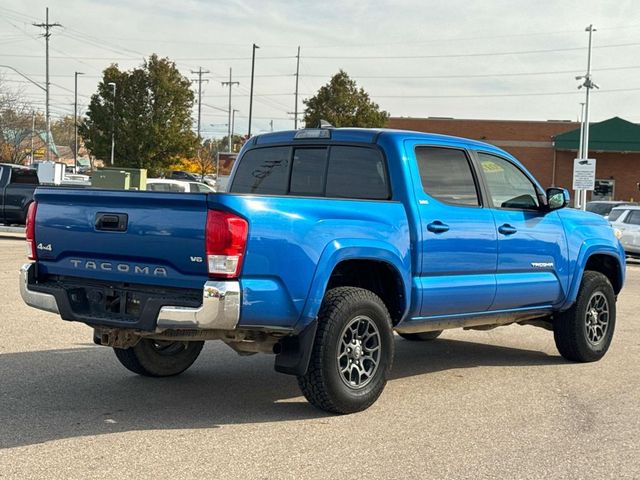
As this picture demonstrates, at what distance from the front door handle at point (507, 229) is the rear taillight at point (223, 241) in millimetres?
2795

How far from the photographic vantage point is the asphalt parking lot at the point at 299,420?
185 inches

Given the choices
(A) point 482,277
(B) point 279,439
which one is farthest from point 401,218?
(B) point 279,439

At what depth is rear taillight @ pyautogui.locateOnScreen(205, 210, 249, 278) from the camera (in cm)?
499

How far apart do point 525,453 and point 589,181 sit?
1242 inches

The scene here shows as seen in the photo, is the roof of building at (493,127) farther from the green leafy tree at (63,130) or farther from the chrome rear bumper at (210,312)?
the green leafy tree at (63,130)

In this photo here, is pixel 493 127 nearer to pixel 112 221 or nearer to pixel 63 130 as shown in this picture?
pixel 112 221

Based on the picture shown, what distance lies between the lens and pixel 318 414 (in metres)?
5.84

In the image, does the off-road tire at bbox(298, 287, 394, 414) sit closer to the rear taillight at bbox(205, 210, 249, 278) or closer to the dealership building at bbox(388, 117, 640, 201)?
the rear taillight at bbox(205, 210, 249, 278)

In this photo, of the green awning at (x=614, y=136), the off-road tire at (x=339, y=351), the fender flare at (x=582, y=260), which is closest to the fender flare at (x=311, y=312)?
the off-road tire at (x=339, y=351)

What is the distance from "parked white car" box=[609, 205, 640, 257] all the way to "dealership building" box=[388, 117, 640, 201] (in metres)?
27.9

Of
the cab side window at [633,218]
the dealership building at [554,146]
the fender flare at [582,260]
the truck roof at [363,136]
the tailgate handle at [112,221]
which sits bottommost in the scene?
the fender flare at [582,260]

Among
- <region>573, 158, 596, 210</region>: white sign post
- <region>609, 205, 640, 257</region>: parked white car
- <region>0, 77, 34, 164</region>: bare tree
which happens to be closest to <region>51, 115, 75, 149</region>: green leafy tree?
<region>0, 77, 34, 164</region>: bare tree

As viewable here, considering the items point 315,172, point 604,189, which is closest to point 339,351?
point 315,172

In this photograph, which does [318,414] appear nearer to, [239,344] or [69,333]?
[239,344]
